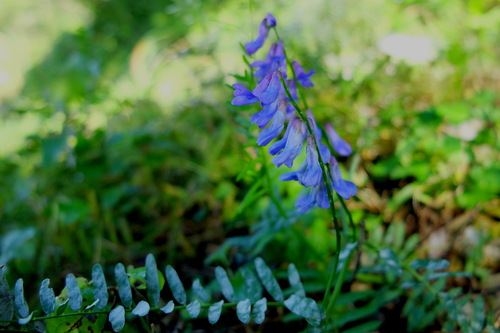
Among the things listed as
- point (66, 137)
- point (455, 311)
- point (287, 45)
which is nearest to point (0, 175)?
point (66, 137)

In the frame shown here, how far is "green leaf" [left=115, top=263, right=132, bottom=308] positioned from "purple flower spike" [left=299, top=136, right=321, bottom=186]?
42cm

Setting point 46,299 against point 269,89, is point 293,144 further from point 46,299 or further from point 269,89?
point 46,299

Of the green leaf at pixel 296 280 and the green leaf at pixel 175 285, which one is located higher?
the green leaf at pixel 175 285

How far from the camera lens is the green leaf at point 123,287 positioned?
878 millimetres

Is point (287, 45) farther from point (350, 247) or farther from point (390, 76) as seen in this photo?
point (350, 247)

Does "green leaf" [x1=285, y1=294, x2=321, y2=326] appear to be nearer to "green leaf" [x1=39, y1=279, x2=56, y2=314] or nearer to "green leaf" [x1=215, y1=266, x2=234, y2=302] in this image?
"green leaf" [x1=215, y1=266, x2=234, y2=302]

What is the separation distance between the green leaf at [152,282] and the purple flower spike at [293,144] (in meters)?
0.34

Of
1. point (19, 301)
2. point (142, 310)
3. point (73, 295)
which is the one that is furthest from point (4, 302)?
point (142, 310)

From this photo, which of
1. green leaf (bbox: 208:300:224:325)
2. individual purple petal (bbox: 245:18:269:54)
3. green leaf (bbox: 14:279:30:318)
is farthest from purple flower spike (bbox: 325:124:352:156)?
green leaf (bbox: 14:279:30:318)

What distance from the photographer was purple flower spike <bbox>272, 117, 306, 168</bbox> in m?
0.81

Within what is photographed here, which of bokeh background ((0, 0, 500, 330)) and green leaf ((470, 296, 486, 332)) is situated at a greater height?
bokeh background ((0, 0, 500, 330))

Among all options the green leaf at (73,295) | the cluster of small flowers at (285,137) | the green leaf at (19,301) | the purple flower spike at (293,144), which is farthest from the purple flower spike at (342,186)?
the green leaf at (19,301)

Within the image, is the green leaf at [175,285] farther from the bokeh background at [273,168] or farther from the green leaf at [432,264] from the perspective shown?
the green leaf at [432,264]

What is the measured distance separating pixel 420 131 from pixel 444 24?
1032mm
